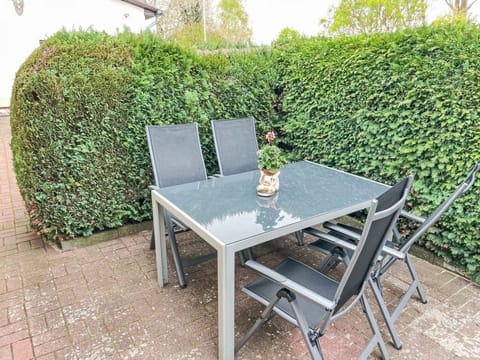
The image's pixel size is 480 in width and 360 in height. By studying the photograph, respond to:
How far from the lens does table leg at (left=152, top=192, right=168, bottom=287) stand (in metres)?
2.41

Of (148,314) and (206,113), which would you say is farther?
(206,113)

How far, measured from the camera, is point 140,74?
3.07 m

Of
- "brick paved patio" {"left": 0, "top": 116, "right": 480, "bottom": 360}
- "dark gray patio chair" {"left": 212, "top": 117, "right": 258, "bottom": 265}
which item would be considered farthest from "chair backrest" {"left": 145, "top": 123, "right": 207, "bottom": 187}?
"brick paved patio" {"left": 0, "top": 116, "right": 480, "bottom": 360}

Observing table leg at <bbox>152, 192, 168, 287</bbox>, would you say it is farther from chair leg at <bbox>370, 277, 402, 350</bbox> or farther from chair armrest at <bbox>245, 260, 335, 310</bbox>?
chair leg at <bbox>370, 277, 402, 350</bbox>

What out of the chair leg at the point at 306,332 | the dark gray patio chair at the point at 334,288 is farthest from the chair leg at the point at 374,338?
the chair leg at the point at 306,332

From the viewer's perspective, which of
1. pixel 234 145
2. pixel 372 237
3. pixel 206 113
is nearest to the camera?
pixel 372 237

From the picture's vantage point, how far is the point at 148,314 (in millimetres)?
2234

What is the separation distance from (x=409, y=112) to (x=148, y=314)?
2759 mm

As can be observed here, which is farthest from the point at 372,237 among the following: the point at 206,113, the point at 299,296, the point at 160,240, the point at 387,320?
the point at 206,113

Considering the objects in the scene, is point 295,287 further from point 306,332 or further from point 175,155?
point 175,155

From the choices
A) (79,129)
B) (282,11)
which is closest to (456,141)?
(79,129)

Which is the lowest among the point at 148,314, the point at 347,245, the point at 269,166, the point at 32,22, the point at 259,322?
the point at 148,314

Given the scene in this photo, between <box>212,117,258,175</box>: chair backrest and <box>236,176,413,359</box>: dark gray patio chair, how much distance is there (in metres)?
1.66

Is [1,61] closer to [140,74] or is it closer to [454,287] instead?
[140,74]
